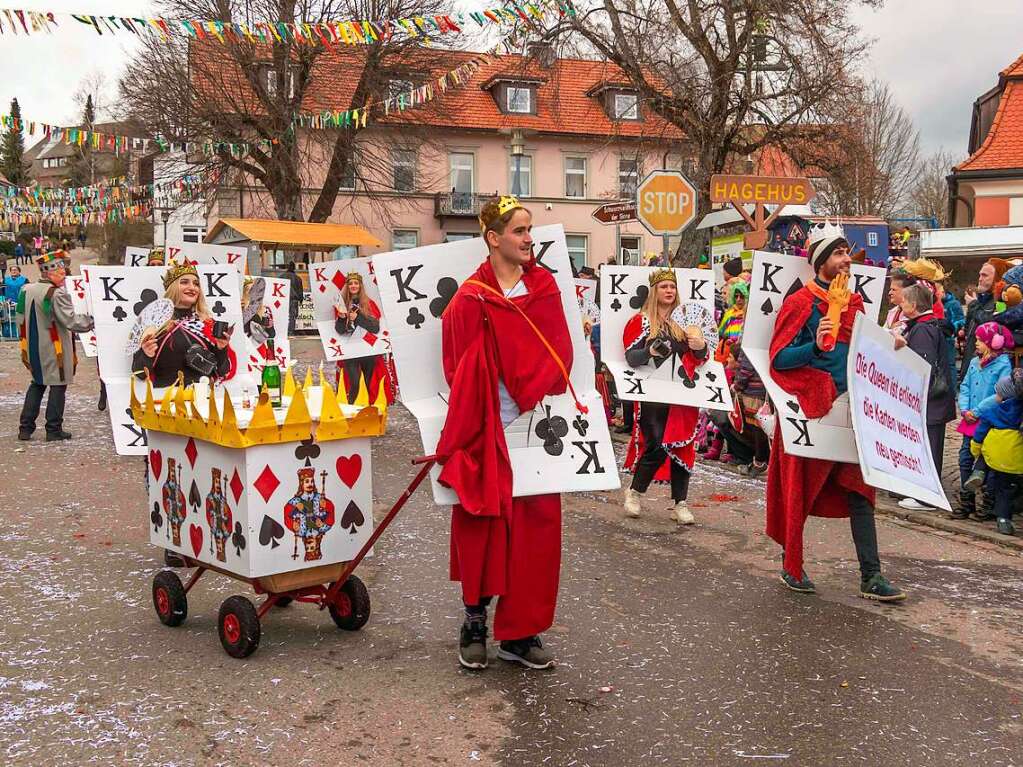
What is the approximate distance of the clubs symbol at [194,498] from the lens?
504 cm

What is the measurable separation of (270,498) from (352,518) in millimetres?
428

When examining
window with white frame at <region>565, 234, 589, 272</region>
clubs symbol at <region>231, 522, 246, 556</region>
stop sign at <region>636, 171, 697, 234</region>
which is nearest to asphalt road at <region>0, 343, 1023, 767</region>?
clubs symbol at <region>231, 522, 246, 556</region>

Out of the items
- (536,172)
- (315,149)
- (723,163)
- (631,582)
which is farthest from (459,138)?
(631,582)

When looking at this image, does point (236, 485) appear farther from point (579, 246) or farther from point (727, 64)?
point (579, 246)

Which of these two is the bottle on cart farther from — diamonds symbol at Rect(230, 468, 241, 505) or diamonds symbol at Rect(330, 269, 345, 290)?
diamonds symbol at Rect(330, 269, 345, 290)

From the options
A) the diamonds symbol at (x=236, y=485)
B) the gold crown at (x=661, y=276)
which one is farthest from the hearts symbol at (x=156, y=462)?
the gold crown at (x=661, y=276)

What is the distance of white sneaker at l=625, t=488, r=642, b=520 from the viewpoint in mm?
8070

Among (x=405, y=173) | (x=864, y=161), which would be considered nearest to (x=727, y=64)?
(x=864, y=161)

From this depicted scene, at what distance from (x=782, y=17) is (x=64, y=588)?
2022 cm

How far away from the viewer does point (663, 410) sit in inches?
316

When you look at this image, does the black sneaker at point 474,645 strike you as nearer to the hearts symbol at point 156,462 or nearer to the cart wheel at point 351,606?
the cart wheel at point 351,606

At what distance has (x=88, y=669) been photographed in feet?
15.5

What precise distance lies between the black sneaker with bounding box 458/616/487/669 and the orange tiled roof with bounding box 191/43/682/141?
15.9 m

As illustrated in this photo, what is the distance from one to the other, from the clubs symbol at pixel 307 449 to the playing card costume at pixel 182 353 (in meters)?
1.80
